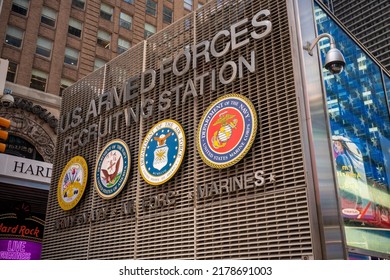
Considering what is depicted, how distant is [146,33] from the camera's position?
42875 mm

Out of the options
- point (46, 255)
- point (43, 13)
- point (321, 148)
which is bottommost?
point (46, 255)

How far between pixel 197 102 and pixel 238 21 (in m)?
2.62

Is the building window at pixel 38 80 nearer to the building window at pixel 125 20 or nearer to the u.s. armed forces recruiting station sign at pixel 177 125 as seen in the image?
the building window at pixel 125 20

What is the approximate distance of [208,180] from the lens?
1116cm

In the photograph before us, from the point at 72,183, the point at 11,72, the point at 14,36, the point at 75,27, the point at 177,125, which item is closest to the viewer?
the point at 177,125

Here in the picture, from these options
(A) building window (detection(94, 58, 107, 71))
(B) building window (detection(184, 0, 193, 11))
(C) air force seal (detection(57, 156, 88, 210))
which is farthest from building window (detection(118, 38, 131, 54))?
(C) air force seal (detection(57, 156, 88, 210))

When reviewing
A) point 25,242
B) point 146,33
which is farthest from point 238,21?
point 146,33

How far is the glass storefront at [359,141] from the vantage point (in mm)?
10383

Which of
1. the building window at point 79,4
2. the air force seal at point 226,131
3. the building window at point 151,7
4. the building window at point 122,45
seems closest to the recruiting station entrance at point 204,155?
the air force seal at point 226,131

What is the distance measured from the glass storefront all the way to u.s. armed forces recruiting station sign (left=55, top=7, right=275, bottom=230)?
7.03ft

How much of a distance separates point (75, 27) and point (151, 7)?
31.8ft

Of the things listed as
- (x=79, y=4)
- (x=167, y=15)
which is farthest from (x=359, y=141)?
(x=167, y=15)

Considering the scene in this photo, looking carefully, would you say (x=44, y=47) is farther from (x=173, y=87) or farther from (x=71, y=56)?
(x=173, y=87)

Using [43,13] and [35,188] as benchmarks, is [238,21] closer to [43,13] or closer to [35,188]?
[35,188]
